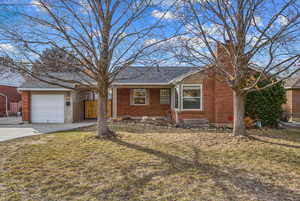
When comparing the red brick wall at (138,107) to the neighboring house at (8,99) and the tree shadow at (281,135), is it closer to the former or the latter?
the tree shadow at (281,135)

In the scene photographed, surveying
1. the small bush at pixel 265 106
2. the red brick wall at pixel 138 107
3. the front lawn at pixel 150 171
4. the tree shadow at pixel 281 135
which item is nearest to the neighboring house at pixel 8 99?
the red brick wall at pixel 138 107

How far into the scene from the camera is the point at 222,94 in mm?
11969

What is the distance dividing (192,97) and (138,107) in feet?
16.4

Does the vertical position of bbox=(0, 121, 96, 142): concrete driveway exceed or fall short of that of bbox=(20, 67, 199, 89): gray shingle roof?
it falls short

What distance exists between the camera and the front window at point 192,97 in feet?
39.5

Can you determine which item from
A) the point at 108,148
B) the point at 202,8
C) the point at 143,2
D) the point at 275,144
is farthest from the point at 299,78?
the point at 108,148

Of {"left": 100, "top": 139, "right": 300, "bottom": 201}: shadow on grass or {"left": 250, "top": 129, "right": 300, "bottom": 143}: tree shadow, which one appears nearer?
{"left": 100, "top": 139, "right": 300, "bottom": 201}: shadow on grass

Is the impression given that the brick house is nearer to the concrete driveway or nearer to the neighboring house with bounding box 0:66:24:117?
the concrete driveway

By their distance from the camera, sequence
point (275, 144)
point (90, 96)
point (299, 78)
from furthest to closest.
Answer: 1. point (90, 96)
2. point (299, 78)
3. point (275, 144)

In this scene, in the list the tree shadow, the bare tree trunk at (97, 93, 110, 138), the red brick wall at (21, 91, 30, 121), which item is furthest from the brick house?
the red brick wall at (21, 91, 30, 121)

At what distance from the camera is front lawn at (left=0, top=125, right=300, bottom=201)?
3.37m

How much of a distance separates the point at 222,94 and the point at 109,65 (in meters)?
7.47

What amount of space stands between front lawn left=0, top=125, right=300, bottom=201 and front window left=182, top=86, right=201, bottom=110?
5.19 m

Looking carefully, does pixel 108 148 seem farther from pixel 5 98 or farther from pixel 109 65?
pixel 5 98
